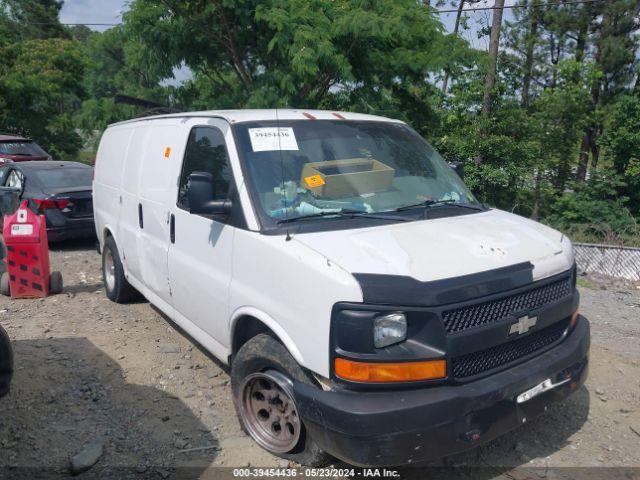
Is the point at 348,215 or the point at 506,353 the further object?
the point at 348,215

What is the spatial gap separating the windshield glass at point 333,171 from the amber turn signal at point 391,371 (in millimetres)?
1054

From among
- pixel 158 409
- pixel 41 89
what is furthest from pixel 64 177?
pixel 41 89

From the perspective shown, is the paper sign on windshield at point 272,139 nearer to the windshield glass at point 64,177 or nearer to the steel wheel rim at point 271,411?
the steel wheel rim at point 271,411

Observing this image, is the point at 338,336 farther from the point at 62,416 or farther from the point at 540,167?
the point at 540,167

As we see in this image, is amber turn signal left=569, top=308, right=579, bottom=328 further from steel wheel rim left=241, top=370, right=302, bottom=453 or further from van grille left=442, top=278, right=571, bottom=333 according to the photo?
steel wheel rim left=241, top=370, right=302, bottom=453

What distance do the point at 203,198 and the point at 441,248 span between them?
1490 mm

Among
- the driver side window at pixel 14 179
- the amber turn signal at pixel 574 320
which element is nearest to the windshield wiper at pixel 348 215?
the amber turn signal at pixel 574 320

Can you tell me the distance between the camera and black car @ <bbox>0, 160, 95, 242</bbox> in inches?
359

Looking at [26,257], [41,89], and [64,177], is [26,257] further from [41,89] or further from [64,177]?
[41,89]

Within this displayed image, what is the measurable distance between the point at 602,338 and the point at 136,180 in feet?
15.4

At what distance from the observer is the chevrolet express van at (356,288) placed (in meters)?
2.79

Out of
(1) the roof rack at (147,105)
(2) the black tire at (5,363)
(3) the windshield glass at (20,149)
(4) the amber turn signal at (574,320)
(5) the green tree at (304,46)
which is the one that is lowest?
(2) the black tire at (5,363)

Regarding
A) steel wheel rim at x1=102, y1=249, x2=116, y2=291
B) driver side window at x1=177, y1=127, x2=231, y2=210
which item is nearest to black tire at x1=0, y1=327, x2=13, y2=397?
driver side window at x1=177, y1=127, x2=231, y2=210

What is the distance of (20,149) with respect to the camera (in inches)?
603
